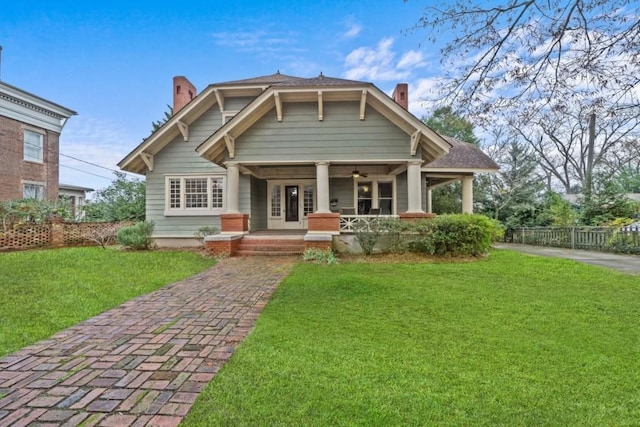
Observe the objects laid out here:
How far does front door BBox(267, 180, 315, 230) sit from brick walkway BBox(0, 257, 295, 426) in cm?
916

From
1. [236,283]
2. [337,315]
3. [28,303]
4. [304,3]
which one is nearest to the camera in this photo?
[337,315]

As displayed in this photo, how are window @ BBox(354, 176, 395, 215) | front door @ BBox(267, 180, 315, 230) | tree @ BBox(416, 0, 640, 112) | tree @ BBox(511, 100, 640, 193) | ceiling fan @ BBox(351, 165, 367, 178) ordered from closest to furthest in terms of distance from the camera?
tree @ BBox(416, 0, 640, 112)
ceiling fan @ BBox(351, 165, 367, 178)
window @ BBox(354, 176, 395, 215)
front door @ BBox(267, 180, 315, 230)
tree @ BBox(511, 100, 640, 193)

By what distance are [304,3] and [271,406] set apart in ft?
32.9

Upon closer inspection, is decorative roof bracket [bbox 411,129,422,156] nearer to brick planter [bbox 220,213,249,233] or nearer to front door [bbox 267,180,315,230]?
front door [bbox 267,180,315,230]

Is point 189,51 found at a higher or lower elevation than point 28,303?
higher

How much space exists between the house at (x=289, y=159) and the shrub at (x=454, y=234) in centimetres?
92

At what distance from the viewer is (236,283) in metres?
6.91

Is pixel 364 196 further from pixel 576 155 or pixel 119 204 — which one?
pixel 576 155

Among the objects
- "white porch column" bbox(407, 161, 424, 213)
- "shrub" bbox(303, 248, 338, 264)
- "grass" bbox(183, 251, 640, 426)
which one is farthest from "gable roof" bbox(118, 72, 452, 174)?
"grass" bbox(183, 251, 640, 426)

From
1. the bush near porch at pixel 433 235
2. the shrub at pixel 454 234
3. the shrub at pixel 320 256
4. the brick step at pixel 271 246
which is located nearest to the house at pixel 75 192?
the brick step at pixel 271 246

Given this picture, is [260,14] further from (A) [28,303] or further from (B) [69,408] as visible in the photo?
(B) [69,408]

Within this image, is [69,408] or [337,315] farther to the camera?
[337,315]

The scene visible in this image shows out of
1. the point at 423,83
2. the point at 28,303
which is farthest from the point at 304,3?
the point at 28,303

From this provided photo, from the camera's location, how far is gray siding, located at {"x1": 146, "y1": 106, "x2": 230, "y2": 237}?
44.9ft
